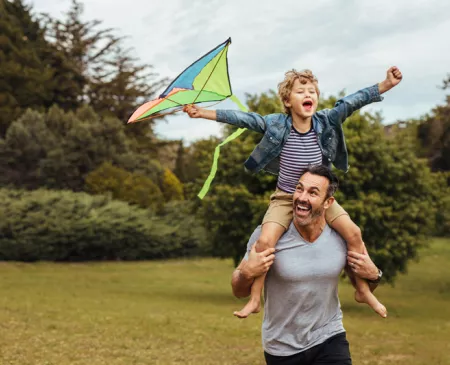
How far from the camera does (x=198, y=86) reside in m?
5.32

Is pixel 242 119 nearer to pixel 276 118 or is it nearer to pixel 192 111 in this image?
pixel 276 118

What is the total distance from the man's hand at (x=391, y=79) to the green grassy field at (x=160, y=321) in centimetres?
862

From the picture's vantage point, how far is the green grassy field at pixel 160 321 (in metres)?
13.6

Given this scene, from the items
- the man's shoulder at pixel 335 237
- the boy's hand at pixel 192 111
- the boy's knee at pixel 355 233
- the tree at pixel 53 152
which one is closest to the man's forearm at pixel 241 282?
the man's shoulder at pixel 335 237

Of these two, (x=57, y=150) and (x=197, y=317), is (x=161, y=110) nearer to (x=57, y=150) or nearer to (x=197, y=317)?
(x=197, y=317)

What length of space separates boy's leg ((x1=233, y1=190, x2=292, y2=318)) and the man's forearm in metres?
0.06

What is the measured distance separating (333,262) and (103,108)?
4598 cm

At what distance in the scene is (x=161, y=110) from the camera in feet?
17.1

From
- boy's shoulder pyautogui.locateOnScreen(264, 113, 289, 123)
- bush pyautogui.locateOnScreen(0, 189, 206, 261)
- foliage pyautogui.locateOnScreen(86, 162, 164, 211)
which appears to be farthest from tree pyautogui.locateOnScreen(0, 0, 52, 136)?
boy's shoulder pyautogui.locateOnScreen(264, 113, 289, 123)

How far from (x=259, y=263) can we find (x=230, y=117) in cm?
99

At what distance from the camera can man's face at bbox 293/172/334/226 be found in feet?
15.5

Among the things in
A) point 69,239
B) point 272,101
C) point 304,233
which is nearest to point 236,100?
point 304,233

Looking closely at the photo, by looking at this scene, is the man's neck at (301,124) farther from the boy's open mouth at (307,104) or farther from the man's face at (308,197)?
the man's face at (308,197)

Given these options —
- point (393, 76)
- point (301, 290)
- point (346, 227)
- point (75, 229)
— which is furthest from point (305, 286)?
point (75, 229)
